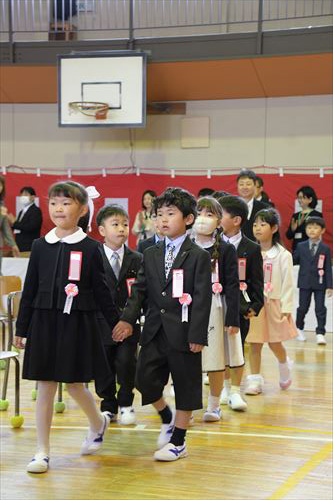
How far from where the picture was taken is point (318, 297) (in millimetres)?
8680

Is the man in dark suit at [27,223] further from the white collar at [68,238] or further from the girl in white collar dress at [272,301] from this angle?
the white collar at [68,238]

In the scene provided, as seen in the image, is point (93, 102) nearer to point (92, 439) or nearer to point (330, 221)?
point (330, 221)

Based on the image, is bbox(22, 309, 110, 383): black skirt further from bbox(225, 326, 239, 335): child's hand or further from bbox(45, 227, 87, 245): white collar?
bbox(225, 326, 239, 335): child's hand

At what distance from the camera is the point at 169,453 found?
3.83m

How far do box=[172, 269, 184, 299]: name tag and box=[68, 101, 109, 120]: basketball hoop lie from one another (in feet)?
23.8

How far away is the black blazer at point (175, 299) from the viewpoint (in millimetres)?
3689

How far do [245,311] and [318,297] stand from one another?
159 inches

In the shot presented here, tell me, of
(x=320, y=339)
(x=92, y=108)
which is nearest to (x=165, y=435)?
(x=320, y=339)

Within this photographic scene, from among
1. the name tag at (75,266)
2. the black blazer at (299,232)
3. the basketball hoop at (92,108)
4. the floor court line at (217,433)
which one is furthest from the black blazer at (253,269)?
the basketball hoop at (92,108)

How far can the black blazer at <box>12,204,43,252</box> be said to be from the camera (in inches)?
426

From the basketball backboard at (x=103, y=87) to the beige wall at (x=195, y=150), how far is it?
61.8 inches

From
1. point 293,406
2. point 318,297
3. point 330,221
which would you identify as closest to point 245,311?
point 293,406

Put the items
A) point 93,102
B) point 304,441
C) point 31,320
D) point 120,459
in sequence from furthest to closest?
1. point 93,102
2. point 304,441
3. point 120,459
4. point 31,320

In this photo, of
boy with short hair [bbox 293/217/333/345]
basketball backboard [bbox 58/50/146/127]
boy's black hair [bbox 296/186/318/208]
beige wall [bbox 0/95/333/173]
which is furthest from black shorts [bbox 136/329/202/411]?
beige wall [bbox 0/95/333/173]
